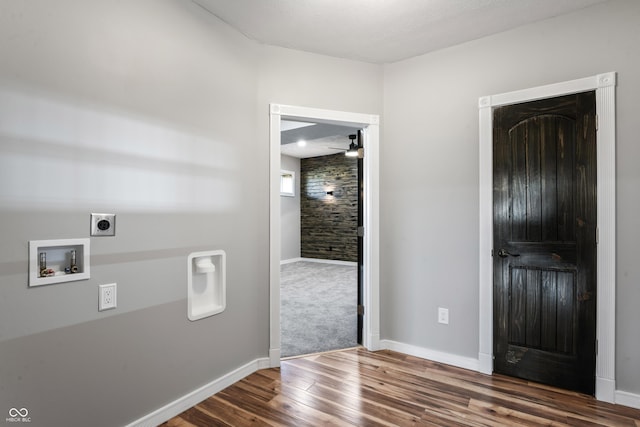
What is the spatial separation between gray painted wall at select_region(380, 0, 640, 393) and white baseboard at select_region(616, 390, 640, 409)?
33 millimetres

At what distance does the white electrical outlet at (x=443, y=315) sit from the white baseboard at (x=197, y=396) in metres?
1.54

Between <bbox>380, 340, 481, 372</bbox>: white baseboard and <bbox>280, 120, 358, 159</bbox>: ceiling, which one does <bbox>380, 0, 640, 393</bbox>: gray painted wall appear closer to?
<bbox>380, 340, 481, 372</bbox>: white baseboard

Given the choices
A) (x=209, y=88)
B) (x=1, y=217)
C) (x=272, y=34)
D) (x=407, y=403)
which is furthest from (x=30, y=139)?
(x=407, y=403)

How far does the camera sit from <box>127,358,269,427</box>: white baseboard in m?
1.90

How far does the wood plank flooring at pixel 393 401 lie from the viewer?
1968 millimetres

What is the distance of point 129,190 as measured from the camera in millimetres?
1807

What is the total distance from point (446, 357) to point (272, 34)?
10.1 feet

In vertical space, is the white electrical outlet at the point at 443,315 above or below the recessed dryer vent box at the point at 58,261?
below

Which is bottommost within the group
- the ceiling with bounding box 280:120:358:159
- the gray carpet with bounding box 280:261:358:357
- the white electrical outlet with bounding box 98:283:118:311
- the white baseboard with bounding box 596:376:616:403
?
the gray carpet with bounding box 280:261:358:357

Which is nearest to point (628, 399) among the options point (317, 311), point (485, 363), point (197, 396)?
point (485, 363)

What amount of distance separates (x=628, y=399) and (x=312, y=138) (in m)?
5.25

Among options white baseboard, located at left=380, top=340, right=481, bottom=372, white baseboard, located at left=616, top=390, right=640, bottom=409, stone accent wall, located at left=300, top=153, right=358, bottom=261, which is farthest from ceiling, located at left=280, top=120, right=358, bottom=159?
white baseboard, located at left=616, top=390, right=640, bottom=409

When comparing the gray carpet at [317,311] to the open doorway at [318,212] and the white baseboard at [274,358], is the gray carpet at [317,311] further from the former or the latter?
the white baseboard at [274,358]

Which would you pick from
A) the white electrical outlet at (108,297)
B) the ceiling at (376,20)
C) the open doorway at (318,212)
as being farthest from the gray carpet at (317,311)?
the ceiling at (376,20)
